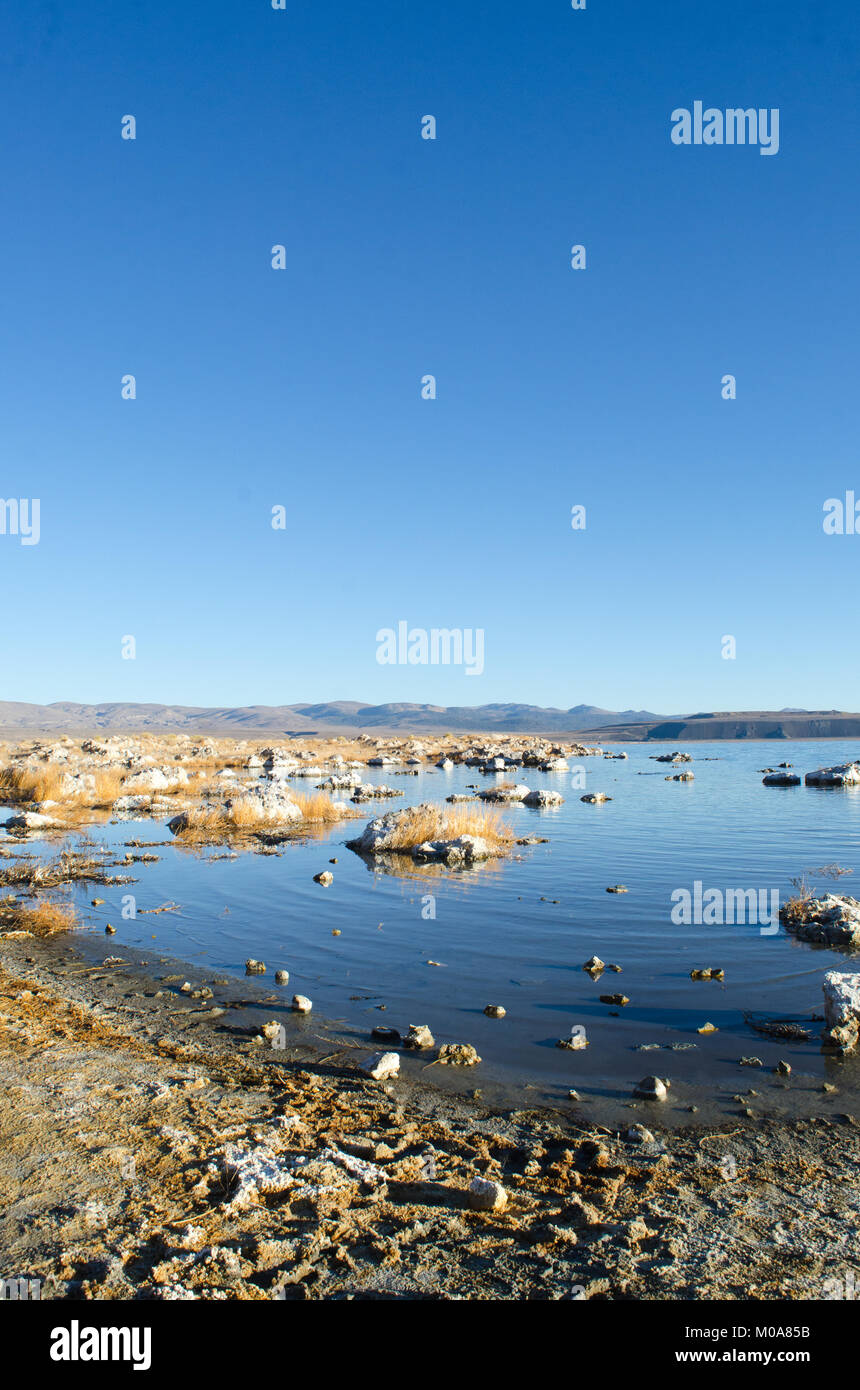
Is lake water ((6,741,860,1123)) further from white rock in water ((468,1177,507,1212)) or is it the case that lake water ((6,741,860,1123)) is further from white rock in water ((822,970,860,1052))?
white rock in water ((468,1177,507,1212))

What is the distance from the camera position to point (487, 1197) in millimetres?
4859

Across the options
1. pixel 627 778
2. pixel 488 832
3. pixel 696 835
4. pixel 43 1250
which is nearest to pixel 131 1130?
pixel 43 1250

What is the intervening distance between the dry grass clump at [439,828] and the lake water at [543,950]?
3.84 feet

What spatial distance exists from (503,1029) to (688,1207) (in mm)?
3635

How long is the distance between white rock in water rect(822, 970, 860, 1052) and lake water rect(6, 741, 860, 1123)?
266 millimetres

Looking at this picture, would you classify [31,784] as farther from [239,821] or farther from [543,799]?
[543,799]

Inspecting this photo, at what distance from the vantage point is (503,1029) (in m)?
8.42

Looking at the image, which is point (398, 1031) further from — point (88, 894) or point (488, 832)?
point (488, 832)

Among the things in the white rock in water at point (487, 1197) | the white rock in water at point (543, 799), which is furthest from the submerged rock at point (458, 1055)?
the white rock in water at point (543, 799)

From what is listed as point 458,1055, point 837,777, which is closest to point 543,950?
point 458,1055

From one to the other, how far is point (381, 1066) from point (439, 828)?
45.1 ft

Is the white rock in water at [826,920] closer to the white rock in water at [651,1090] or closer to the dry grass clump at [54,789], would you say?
the white rock in water at [651,1090]

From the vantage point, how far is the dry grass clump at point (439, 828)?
67.2 ft

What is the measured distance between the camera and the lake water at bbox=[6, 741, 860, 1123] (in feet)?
24.2
